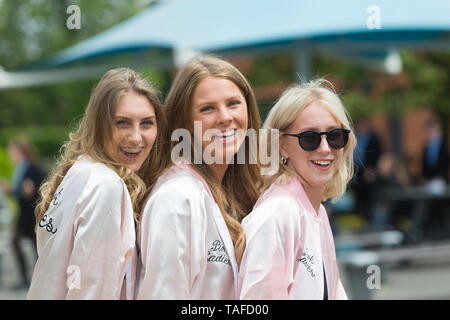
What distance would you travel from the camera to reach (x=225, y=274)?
8.12 ft

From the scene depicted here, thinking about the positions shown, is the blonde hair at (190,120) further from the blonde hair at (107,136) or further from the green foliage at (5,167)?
Answer: the green foliage at (5,167)

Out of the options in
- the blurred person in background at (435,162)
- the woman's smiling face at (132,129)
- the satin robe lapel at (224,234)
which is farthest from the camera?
the blurred person in background at (435,162)

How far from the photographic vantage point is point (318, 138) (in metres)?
2.67

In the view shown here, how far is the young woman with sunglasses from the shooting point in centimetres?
241

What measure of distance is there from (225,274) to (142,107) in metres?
0.73

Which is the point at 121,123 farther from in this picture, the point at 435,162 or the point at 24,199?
the point at 435,162

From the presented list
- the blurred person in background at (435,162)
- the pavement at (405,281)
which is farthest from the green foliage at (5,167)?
the blurred person in background at (435,162)

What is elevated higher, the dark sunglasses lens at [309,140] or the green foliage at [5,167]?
the green foliage at [5,167]

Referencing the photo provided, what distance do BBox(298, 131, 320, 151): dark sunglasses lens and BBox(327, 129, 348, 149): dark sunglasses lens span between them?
5 centimetres

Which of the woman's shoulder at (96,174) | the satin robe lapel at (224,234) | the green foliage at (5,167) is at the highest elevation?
the green foliage at (5,167)

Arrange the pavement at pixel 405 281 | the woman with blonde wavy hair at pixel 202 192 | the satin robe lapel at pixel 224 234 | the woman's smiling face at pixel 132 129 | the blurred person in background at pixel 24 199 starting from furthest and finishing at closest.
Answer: the blurred person in background at pixel 24 199 < the pavement at pixel 405 281 < the woman's smiling face at pixel 132 129 < the satin robe lapel at pixel 224 234 < the woman with blonde wavy hair at pixel 202 192

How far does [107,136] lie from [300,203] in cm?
78

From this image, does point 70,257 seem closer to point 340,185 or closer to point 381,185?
point 340,185

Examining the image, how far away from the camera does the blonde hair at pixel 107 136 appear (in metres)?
2.70
